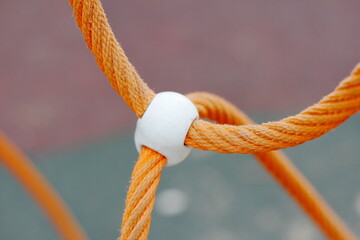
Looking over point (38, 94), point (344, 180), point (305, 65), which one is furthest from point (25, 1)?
point (344, 180)

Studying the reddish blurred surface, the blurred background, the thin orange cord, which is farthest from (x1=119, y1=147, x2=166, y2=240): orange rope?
the reddish blurred surface

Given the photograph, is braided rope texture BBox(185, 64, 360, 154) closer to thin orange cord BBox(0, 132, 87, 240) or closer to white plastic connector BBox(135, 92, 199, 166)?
white plastic connector BBox(135, 92, 199, 166)

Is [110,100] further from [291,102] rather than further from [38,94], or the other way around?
[291,102]

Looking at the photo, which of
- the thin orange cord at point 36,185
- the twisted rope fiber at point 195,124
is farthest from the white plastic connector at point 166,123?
the thin orange cord at point 36,185

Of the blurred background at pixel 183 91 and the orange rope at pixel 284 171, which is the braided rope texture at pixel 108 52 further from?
the blurred background at pixel 183 91

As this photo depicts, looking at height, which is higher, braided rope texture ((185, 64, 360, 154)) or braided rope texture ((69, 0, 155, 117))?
braided rope texture ((69, 0, 155, 117))

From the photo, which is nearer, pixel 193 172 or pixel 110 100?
pixel 193 172
